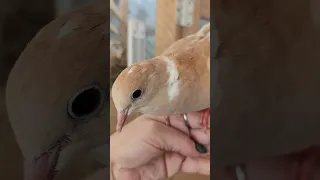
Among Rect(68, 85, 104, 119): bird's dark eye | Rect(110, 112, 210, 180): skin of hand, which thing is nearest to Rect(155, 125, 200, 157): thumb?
Rect(110, 112, 210, 180): skin of hand

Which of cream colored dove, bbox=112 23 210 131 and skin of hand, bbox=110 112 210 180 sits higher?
cream colored dove, bbox=112 23 210 131

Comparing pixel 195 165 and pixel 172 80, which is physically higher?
pixel 172 80

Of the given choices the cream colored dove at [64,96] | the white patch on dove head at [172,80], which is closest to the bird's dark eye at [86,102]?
the cream colored dove at [64,96]

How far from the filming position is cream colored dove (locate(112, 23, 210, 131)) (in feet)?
2.12

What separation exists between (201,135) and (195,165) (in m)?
0.05

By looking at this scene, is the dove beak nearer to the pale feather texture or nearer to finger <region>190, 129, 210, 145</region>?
the pale feather texture

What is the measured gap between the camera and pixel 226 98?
0.72 m

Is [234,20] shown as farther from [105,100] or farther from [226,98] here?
[105,100]

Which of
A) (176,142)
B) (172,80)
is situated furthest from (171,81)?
(176,142)

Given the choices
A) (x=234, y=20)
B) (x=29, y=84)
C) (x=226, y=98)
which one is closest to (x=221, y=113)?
(x=226, y=98)

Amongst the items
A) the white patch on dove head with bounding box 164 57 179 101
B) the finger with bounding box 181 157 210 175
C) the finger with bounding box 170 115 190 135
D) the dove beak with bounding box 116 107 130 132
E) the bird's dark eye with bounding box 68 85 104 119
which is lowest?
the finger with bounding box 181 157 210 175

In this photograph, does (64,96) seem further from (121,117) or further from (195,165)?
(195,165)

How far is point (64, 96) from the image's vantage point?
63cm

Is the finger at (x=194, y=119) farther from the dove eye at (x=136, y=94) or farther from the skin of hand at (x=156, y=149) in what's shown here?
the dove eye at (x=136, y=94)
